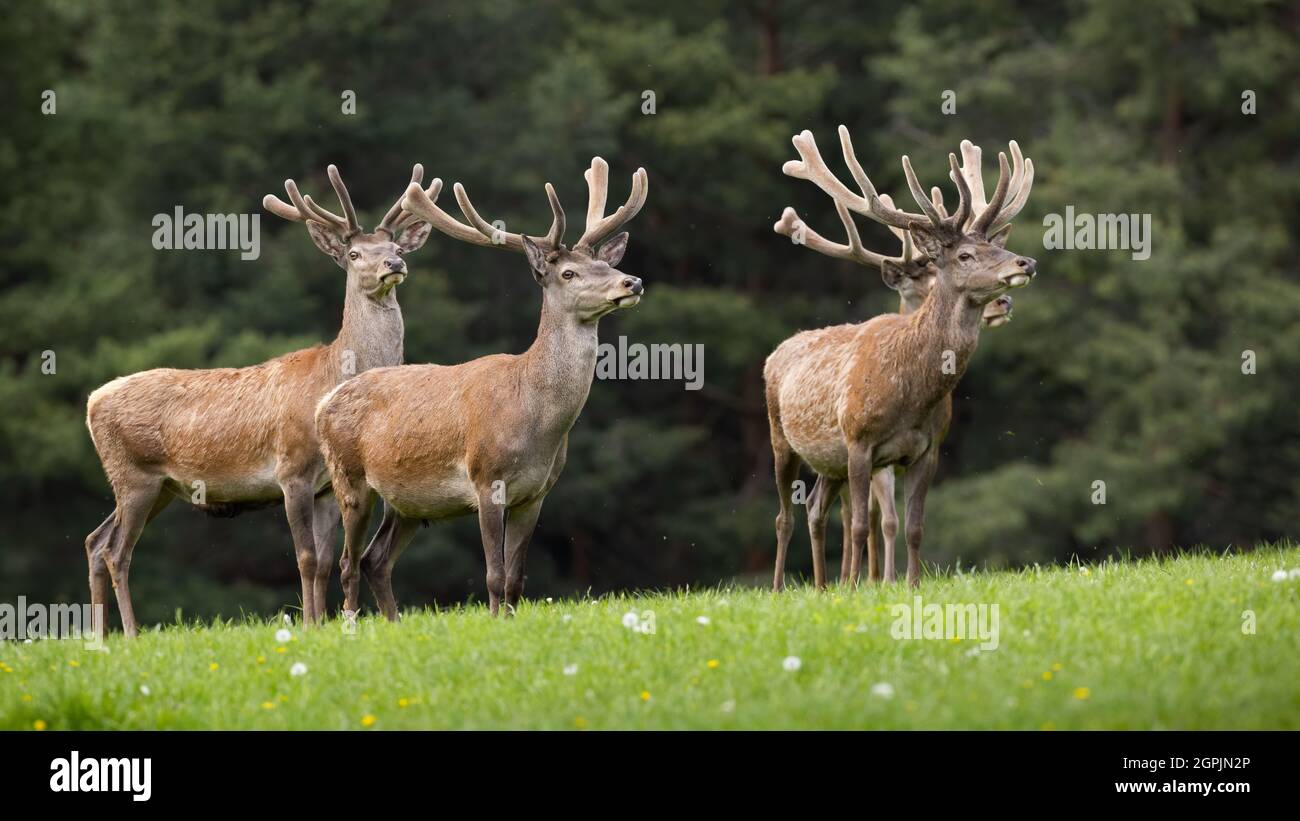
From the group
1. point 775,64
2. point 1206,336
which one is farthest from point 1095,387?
point 775,64

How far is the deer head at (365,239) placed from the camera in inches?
417

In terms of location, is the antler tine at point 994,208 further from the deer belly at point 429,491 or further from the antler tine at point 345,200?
the antler tine at point 345,200

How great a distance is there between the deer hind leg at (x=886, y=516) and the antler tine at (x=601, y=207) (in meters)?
2.15

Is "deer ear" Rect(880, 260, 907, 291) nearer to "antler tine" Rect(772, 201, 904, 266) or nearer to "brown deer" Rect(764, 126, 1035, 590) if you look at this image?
"antler tine" Rect(772, 201, 904, 266)

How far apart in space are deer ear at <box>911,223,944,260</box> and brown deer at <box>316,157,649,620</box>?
1.47 meters

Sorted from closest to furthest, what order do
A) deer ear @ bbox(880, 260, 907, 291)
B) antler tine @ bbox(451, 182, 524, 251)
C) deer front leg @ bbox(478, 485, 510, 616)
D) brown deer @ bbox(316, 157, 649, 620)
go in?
deer front leg @ bbox(478, 485, 510, 616) < brown deer @ bbox(316, 157, 649, 620) < antler tine @ bbox(451, 182, 524, 251) < deer ear @ bbox(880, 260, 907, 291)

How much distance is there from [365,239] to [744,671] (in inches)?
183

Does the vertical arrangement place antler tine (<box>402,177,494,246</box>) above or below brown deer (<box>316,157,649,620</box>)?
above

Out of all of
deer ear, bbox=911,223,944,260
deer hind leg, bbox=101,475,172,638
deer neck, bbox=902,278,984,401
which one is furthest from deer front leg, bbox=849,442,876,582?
deer hind leg, bbox=101,475,172,638

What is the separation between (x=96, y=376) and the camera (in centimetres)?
2159

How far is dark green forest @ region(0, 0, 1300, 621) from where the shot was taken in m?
22.2

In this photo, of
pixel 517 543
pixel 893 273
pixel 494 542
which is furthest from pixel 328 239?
pixel 893 273
